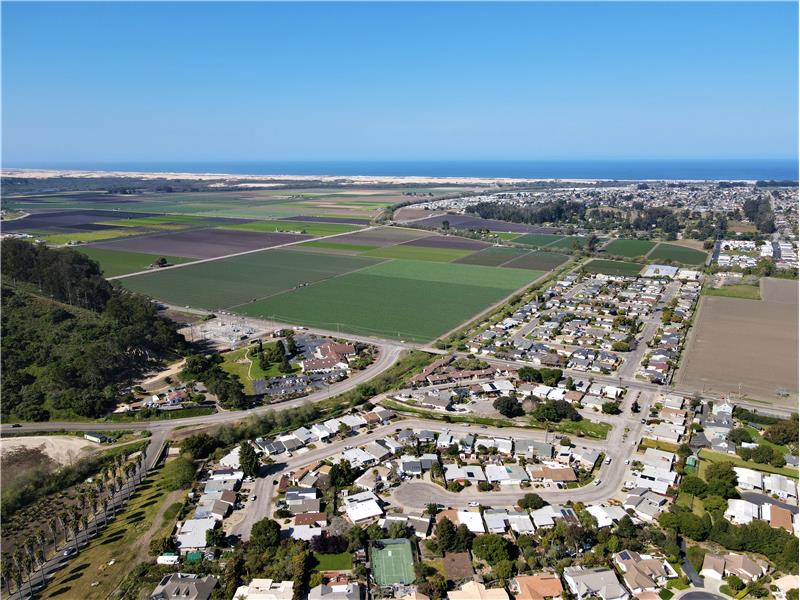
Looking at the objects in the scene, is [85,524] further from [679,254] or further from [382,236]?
[679,254]

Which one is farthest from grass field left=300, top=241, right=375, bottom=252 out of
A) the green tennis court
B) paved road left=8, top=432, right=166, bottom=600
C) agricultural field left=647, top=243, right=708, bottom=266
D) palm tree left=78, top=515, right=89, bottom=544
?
the green tennis court

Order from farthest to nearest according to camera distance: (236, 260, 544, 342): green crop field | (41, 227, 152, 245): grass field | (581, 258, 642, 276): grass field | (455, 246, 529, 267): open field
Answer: (41, 227, 152, 245): grass field < (455, 246, 529, 267): open field < (581, 258, 642, 276): grass field < (236, 260, 544, 342): green crop field

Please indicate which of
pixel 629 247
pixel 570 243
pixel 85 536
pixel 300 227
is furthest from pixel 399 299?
pixel 300 227

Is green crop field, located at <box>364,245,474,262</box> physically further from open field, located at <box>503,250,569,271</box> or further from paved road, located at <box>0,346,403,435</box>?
paved road, located at <box>0,346,403,435</box>

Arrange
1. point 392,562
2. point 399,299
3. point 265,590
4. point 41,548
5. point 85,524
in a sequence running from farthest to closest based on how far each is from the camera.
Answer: point 399,299
point 85,524
point 41,548
point 392,562
point 265,590

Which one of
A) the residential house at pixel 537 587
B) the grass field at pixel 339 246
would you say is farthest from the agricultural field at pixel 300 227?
the residential house at pixel 537 587

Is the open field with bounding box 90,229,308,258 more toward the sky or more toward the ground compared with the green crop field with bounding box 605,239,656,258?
more toward the sky
